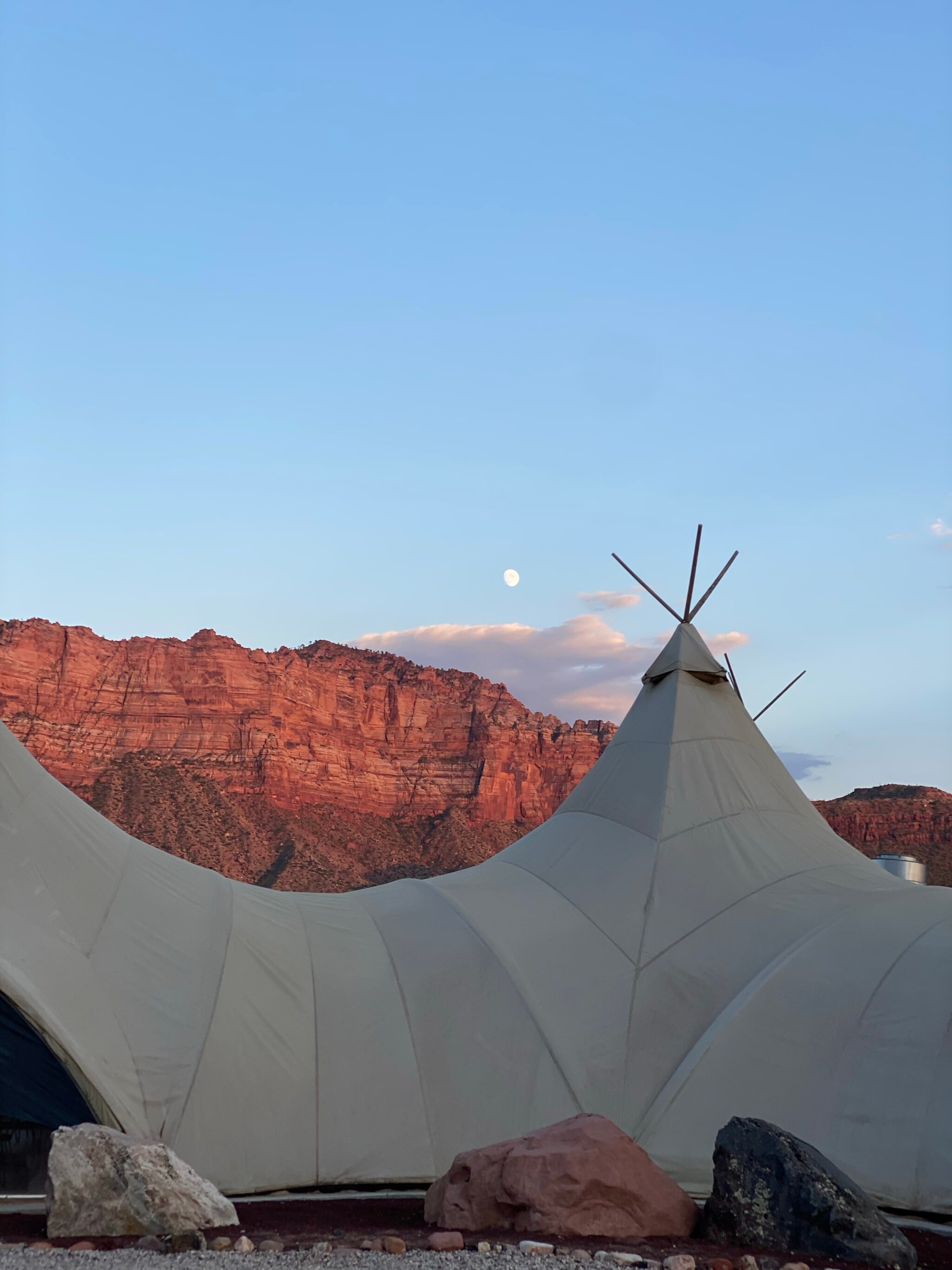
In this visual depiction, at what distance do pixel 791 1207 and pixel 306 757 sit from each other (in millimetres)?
64249

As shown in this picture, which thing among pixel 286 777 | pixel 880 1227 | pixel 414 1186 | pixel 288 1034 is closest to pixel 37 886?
pixel 288 1034

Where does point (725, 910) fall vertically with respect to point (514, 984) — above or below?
above

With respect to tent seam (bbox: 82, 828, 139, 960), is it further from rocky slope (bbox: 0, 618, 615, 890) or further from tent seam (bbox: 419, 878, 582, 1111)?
rocky slope (bbox: 0, 618, 615, 890)

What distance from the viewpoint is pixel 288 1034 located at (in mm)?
8359

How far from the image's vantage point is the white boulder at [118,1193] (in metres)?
5.41

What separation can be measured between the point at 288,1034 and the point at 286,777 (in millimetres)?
58391

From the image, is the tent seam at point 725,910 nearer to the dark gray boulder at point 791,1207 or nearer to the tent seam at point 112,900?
the dark gray boulder at point 791,1207

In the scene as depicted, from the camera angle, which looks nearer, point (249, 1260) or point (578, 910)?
point (249, 1260)

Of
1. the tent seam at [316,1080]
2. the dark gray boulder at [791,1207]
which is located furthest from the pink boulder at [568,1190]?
the tent seam at [316,1080]

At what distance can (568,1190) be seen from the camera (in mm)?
5535

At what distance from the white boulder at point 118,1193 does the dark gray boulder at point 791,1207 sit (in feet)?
9.00

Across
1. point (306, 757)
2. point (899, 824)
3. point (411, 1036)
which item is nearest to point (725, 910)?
point (411, 1036)

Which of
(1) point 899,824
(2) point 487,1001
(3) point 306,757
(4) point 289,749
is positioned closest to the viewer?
(2) point 487,1001

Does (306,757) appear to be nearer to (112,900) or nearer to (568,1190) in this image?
(112,900)
